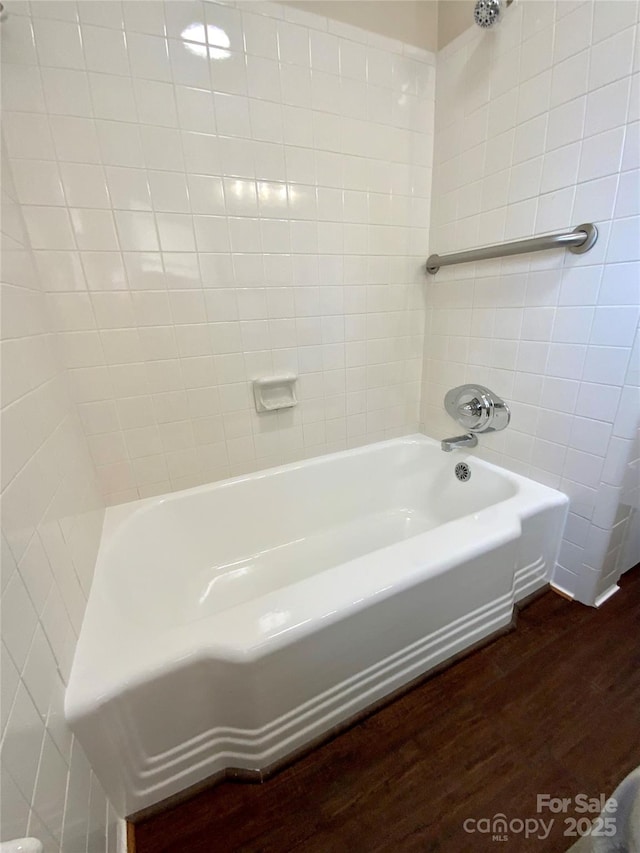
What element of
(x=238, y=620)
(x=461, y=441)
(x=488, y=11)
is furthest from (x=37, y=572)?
(x=488, y=11)

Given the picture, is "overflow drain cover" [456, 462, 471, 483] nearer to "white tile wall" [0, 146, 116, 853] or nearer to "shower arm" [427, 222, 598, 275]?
"shower arm" [427, 222, 598, 275]

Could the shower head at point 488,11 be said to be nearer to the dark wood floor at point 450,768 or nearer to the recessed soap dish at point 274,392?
the recessed soap dish at point 274,392

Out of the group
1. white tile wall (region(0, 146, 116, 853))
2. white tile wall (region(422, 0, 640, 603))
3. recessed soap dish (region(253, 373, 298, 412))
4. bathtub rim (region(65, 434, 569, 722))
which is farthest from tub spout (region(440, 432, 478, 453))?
white tile wall (region(0, 146, 116, 853))

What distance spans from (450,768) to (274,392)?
48.6 inches

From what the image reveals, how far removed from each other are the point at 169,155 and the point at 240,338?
0.58 metres

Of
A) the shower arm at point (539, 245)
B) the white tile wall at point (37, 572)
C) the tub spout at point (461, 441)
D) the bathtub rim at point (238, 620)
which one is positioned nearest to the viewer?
the white tile wall at point (37, 572)

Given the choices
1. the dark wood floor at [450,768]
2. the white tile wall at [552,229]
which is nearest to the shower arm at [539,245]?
the white tile wall at [552,229]

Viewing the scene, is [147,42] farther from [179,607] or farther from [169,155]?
[179,607]

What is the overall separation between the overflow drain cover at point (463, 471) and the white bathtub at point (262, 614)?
0.02 m

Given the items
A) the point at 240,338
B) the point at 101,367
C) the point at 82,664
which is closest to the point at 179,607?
the point at 82,664

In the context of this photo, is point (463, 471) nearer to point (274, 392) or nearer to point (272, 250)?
point (274, 392)

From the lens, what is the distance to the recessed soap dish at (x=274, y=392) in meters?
1.34

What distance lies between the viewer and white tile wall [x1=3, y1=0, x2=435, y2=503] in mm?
941

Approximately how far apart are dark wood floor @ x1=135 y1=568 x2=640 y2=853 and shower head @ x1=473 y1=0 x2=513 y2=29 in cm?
197
